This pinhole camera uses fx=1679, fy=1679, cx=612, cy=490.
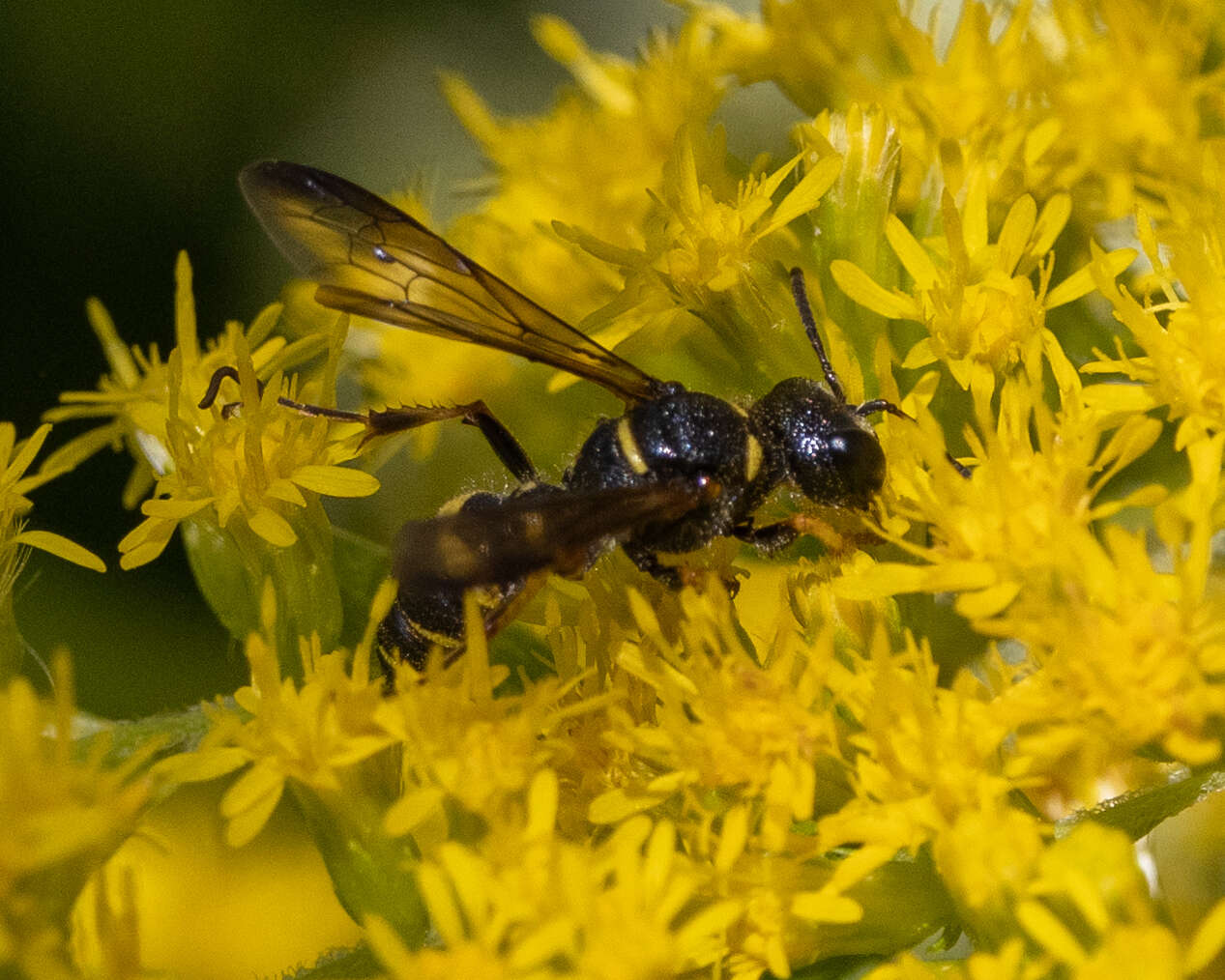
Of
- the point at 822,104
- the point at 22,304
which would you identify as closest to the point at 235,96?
the point at 22,304

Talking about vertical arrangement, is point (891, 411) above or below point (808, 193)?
below

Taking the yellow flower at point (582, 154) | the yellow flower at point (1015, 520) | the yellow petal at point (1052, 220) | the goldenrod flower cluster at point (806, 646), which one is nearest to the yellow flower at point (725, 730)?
the goldenrod flower cluster at point (806, 646)

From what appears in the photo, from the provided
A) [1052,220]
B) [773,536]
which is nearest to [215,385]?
[773,536]

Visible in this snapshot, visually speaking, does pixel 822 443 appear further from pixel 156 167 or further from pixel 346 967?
pixel 156 167

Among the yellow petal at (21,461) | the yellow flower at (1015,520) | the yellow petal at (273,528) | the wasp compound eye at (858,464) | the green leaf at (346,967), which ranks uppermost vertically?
the yellow petal at (21,461)

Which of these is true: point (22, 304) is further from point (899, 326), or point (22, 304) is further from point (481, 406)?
point (899, 326)

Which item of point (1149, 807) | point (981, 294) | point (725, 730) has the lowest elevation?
point (1149, 807)

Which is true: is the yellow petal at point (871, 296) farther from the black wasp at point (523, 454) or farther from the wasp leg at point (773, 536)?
the wasp leg at point (773, 536)

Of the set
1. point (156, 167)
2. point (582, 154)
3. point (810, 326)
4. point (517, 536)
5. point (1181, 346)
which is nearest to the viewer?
point (517, 536)
